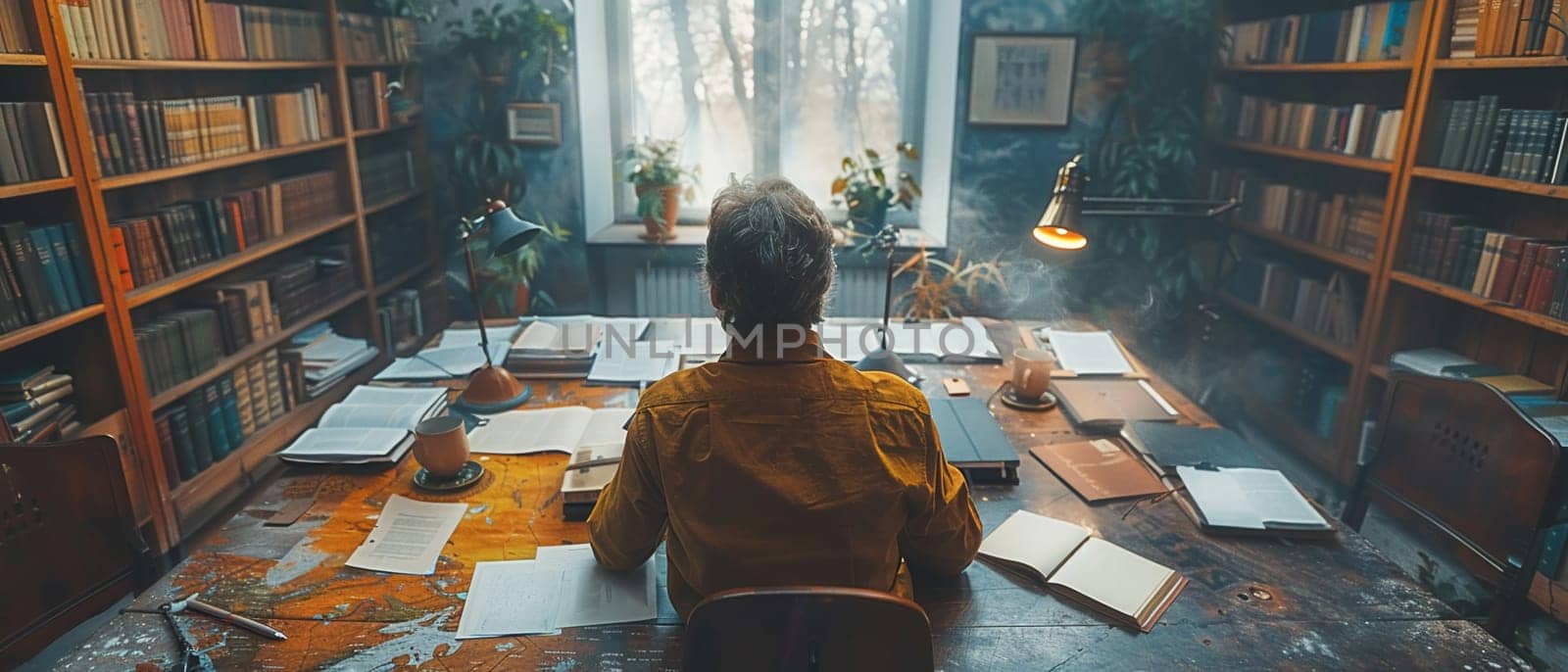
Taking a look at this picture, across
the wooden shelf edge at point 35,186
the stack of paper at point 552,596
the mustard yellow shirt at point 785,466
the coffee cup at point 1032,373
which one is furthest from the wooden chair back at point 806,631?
the wooden shelf edge at point 35,186

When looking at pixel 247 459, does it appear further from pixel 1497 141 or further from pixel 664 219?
pixel 1497 141

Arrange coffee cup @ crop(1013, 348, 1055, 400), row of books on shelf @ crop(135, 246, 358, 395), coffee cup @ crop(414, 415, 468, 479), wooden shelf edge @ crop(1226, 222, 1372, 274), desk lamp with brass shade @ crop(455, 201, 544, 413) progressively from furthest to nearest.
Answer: wooden shelf edge @ crop(1226, 222, 1372, 274), row of books on shelf @ crop(135, 246, 358, 395), coffee cup @ crop(1013, 348, 1055, 400), desk lamp with brass shade @ crop(455, 201, 544, 413), coffee cup @ crop(414, 415, 468, 479)

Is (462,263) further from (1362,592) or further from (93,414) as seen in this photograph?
(1362,592)

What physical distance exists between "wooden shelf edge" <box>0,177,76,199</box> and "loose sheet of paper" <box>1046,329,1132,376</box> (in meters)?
2.68

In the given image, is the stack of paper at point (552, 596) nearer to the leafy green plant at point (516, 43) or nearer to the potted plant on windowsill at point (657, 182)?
the potted plant on windowsill at point (657, 182)

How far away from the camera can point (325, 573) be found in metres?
1.41

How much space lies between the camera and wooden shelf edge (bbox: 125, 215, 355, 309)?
2.65 metres

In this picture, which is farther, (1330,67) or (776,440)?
(1330,67)

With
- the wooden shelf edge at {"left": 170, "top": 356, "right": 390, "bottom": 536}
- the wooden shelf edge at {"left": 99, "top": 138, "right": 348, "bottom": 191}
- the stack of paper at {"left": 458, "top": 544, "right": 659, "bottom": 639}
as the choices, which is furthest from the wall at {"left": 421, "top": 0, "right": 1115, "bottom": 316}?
the stack of paper at {"left": 458, "top": 544, "right": 659, "bottom": 639}

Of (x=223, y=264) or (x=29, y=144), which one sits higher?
(x=29, y=144)

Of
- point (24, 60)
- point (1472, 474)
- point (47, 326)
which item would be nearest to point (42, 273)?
point (47, 326)

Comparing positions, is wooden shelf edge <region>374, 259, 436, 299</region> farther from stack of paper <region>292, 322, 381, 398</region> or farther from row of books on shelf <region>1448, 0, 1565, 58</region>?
row of books on shelf <region>1448, 0, 1565, 58</region>

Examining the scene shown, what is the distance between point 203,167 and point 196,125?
0.14 m

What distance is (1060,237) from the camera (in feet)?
6.40
